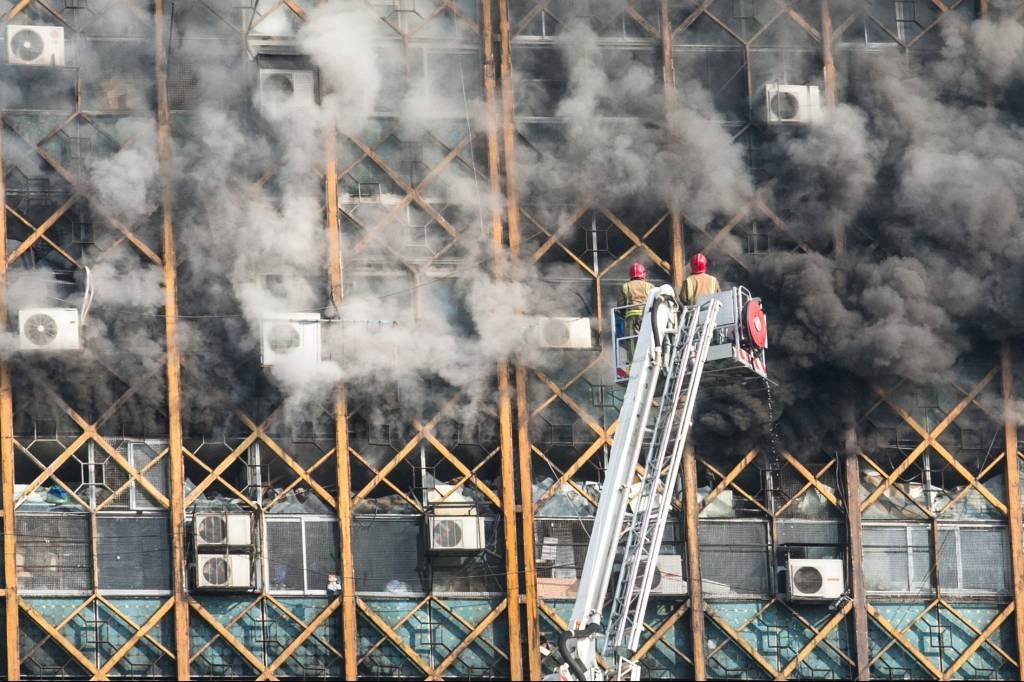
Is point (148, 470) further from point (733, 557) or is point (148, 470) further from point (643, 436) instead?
point (733, 557)

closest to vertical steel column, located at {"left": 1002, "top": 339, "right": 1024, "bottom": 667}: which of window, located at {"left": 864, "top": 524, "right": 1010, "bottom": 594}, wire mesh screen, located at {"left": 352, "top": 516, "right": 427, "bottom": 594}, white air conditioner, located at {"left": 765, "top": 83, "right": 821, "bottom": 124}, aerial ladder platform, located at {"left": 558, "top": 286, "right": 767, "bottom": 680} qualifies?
window, located at {"left": 864, "top": 524, "right": 1010, "bottom": 594}

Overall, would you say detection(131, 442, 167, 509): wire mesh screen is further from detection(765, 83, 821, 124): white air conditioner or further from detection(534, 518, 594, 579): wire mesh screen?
detection(765, 83, 821, 124): white air conditioner

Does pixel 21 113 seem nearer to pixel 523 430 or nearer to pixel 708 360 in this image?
pixel 523 430

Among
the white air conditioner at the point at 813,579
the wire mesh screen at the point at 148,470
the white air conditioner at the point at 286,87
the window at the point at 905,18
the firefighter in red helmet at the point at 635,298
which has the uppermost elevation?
the window at the point at 905,18

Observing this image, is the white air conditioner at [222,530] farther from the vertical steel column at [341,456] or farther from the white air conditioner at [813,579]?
the white air conditioner at [813,579]

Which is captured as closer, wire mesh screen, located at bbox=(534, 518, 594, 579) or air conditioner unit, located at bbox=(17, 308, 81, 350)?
air conditioner unit, located at bbox=(17, 308, 81, 350)

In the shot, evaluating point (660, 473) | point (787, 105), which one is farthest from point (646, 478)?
point (787, 105)

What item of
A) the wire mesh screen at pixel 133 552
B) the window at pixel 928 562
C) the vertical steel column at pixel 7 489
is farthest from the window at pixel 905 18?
the vertical steel column at pixel 7 489
